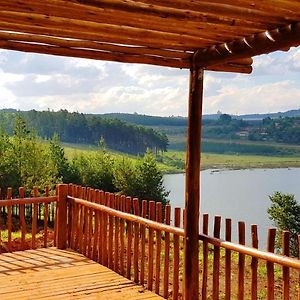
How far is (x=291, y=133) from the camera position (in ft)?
375

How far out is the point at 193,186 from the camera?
4.02m

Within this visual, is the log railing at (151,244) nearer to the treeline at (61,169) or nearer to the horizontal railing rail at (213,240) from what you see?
the horizontal railing rail at (213,240)

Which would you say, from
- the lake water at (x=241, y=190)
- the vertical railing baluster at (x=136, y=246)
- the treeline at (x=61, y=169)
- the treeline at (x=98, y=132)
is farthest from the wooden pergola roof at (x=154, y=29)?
the treeline at (x=98, y=132)

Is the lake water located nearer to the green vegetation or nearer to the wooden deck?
the green vegetation

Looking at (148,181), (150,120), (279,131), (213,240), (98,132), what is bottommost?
(148,181)

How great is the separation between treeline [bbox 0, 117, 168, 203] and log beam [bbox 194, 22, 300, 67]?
26.4 meters

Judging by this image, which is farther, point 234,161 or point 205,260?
point 234,161

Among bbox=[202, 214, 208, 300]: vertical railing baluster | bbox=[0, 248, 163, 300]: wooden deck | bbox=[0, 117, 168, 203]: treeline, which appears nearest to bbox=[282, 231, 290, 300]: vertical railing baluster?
bbox=[202, 214, 208, 300]: vertical railing baluster

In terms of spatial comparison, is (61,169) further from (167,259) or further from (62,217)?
(167,259)

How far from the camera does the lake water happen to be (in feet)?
212

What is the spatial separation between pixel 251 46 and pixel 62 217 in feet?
13.6

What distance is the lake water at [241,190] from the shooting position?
212ft


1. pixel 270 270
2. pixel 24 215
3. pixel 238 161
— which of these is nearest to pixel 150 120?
→ pixel 238 161

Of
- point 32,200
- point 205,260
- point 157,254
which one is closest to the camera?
point 205,260
